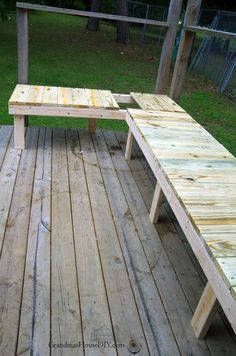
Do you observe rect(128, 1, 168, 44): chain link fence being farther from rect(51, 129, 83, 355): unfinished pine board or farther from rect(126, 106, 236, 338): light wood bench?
rect(51, 129, 83, 355): unfinished pine board

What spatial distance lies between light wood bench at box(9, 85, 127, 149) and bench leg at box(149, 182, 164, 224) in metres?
1.22

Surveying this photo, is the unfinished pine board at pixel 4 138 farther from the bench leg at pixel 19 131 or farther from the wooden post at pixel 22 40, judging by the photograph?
the wooden post at pixel 22 40

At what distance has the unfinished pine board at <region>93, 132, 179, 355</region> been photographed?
158 centimetres

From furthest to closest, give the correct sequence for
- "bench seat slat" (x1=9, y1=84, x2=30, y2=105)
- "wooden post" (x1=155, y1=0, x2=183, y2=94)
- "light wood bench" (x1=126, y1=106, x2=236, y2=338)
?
"wooden post" (x1=155, y1=0, x2=183, y2=94)
"bench seat slat" (x1=9, y1=84, x2=30, y2=105)
"light wood bench" (x1=126, y1=106, x2=236, y2=338)

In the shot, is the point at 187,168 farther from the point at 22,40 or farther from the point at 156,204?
the point at 22,40

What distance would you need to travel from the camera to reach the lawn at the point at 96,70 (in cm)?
557

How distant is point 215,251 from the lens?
1.37 m

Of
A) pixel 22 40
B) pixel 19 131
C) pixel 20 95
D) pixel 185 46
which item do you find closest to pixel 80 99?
pixel 20 95

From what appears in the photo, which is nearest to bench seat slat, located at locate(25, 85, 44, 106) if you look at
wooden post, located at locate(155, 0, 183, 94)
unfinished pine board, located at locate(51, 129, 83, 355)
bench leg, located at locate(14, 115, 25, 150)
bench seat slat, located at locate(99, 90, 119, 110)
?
bench leg, located at locate(14, 115, 25, 150)

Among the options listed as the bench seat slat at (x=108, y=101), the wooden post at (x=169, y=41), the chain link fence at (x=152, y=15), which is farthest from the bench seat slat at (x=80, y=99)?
the chain link fence at (x=152, y=15)

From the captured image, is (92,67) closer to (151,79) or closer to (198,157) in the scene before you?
(151,79)

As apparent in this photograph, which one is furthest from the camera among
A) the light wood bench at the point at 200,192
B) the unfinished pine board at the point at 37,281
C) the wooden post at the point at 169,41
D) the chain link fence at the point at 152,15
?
the chain link fence at the point at 152,15

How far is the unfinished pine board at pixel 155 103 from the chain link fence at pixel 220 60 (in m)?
4.19

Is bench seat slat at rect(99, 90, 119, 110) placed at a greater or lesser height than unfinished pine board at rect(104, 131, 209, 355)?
greater
